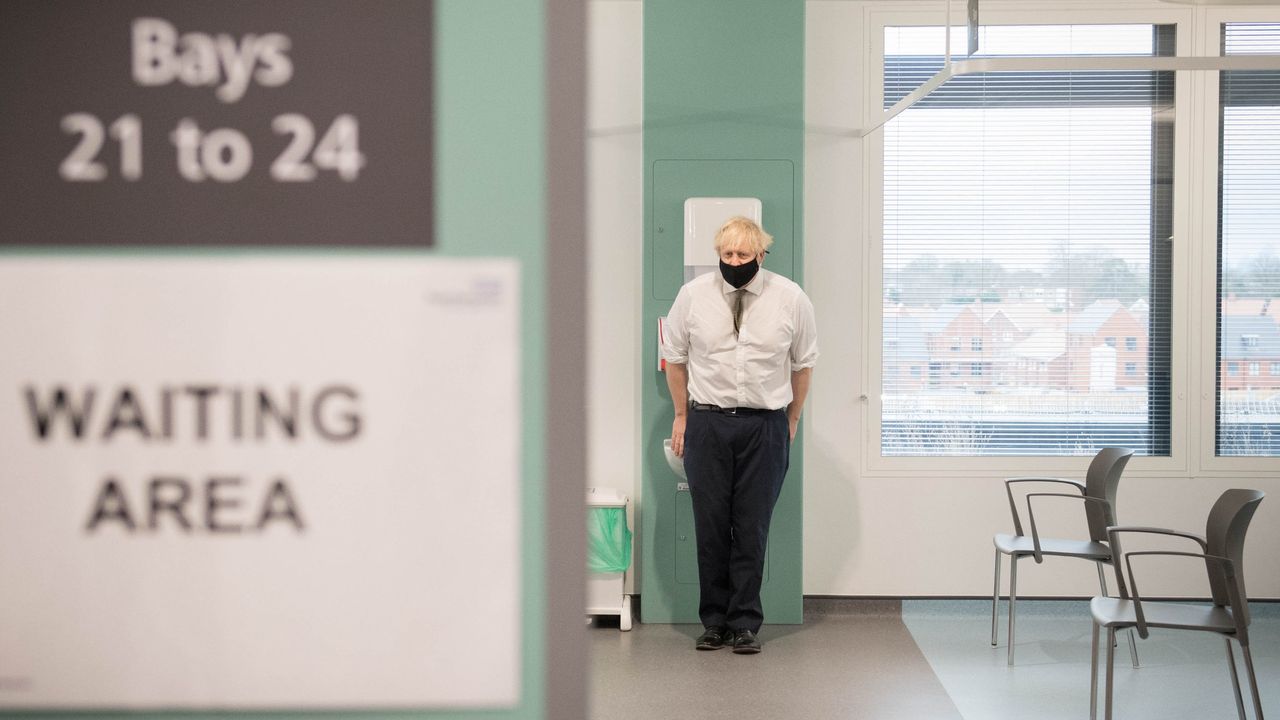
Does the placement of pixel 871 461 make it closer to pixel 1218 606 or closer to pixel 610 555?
pixel 610 555

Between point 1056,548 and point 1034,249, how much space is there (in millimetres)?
1665

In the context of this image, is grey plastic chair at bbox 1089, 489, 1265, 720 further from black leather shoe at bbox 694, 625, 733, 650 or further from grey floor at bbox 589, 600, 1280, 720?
black leather shoe at bbox 694, 625, 733, 650

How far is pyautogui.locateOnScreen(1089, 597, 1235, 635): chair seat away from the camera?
3.02m

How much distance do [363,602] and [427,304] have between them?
31cm

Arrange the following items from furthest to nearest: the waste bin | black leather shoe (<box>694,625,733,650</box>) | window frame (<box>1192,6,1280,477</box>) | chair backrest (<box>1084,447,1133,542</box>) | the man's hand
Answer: window frame (<box>1192,6,1280,477</box>) < the waste bin < the man's hand < black leather shoe (<box>694,625,733,650</box>) < chair backrest (<box>1084,447,1133,542</box>)

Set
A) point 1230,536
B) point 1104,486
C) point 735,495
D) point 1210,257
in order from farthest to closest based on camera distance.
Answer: point 1210,257, point 735,495, point 1104,486, point 1230,536

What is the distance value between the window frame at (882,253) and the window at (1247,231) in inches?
8.1

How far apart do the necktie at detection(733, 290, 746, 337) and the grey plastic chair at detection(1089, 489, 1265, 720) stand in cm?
169

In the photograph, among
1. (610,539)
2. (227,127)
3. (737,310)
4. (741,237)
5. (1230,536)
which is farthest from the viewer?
(610,539)

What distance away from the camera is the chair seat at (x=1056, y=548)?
4062 millimetres

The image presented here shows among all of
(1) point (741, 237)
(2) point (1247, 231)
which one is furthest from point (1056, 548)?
(2) point (1247, 231)

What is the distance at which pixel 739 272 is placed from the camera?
4.25 meters

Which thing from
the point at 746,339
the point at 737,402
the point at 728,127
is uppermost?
the point at 728,127

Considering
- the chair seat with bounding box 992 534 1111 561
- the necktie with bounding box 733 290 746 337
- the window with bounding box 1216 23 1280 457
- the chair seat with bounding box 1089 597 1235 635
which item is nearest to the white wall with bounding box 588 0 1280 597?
the window with bounding box 1216 23 1280 457
